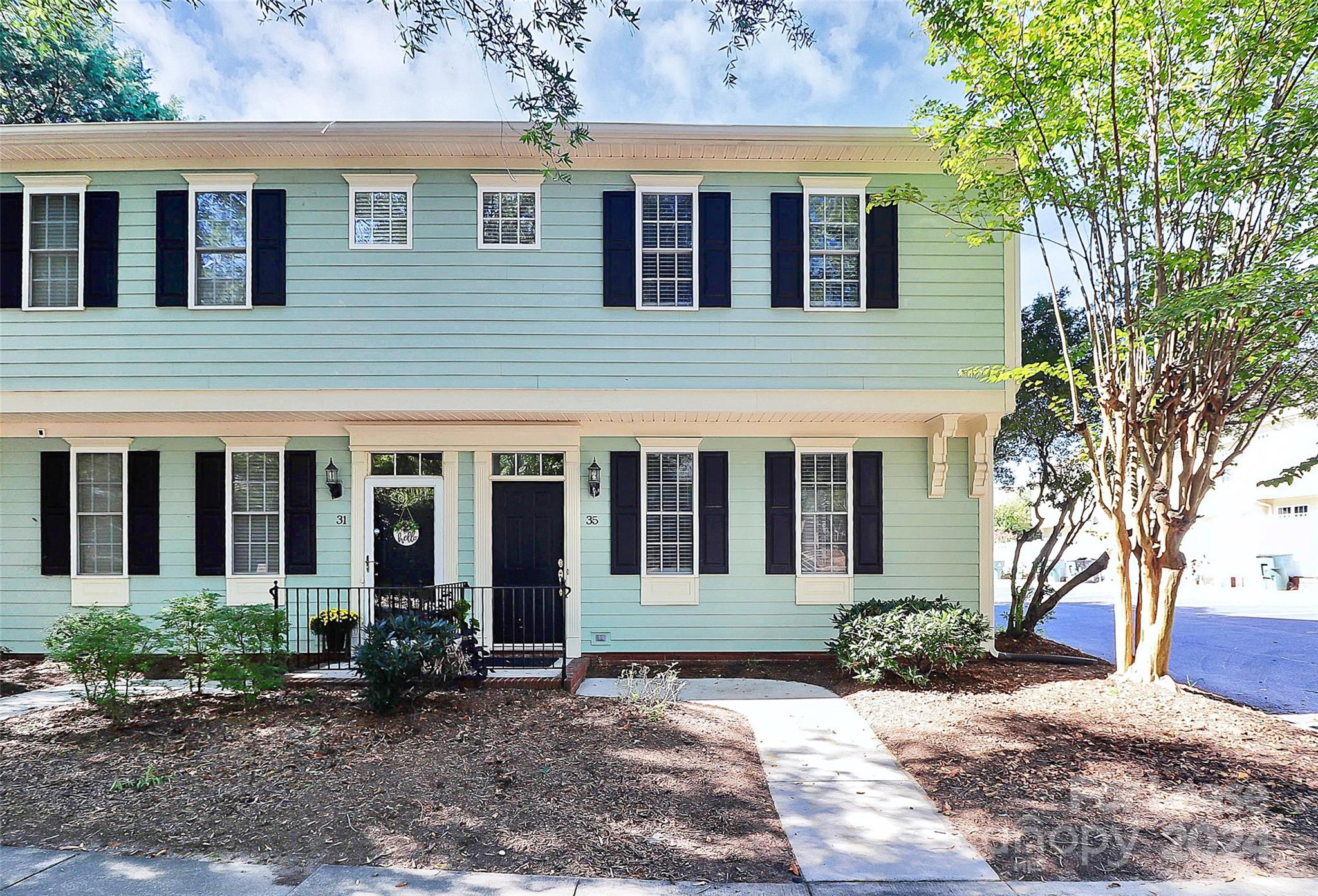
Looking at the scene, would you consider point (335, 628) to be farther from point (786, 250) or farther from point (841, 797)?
point (786, 250)

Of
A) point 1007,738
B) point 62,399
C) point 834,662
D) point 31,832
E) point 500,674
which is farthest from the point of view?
point 834,662

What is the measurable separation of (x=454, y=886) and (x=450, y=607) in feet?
14.0

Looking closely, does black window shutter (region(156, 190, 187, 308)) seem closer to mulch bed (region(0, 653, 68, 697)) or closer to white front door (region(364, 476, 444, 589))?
white front door (region(364, 476, 444, 589))

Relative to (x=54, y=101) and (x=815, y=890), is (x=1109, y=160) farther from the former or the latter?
(x=54, y=101)

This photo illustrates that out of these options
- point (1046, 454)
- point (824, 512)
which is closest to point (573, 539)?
point (824, 512)

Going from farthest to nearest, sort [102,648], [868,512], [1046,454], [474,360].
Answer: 1. [1046,454]
2. [868,512]
3. [474,360]
4. [102,648]

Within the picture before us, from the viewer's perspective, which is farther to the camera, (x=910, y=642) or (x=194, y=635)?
(x=910, y=642)

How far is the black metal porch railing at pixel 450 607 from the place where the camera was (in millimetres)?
7777

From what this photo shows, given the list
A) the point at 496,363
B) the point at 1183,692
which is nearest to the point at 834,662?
the point at 1183,692

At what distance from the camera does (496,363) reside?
773 centimetres

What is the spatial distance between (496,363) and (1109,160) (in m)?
6.75

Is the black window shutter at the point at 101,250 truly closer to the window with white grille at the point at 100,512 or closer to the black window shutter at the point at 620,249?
the window with white grille at the point at 100,512

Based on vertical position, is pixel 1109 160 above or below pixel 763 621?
above

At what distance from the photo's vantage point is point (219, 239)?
7.86 m
